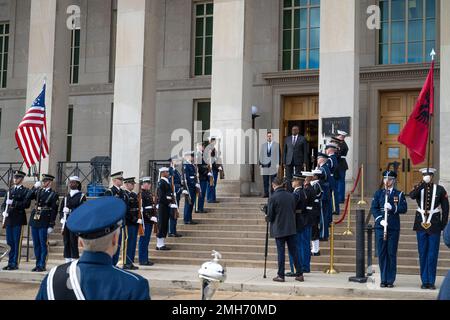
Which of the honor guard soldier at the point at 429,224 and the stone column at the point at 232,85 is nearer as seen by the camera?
the honor guard soldier at the point at 429,224

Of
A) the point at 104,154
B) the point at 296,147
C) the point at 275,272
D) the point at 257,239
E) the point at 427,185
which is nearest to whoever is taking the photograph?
the point at 427,185

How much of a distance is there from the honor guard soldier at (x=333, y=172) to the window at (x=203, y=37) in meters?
10.4

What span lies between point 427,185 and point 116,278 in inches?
367

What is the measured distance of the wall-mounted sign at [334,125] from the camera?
17297mm

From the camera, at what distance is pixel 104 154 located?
2561 cm

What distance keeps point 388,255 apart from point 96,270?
886 centimetres

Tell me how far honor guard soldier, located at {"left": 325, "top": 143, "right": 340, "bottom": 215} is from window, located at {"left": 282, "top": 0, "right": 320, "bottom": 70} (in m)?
8.02

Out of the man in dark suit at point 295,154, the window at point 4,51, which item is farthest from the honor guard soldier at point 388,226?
the window at point 4,51

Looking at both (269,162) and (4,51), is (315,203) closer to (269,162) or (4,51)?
(269,162)

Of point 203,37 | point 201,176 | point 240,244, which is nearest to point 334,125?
point 201,176

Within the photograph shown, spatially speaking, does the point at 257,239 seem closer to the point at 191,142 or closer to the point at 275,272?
the point at 275,272

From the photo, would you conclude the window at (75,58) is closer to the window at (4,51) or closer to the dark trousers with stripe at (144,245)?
the window at (4,51)

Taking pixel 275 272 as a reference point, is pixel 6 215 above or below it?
above

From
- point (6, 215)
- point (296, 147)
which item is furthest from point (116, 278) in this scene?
point (296, 147)
